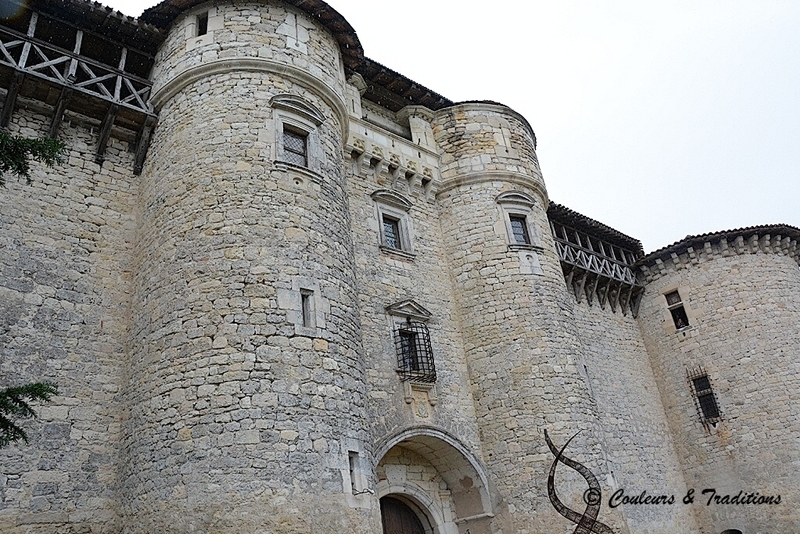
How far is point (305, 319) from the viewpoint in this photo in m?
8.71

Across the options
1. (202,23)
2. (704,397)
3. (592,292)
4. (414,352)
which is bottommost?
(704,397)

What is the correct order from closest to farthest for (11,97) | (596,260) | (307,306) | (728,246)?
(307,306), (11,97), (596,260), (728,246)

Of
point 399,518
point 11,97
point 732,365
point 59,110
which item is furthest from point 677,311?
point 11,97

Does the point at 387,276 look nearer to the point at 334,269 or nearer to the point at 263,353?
the point at 334,269

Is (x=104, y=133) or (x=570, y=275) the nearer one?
(x=104, y=133)

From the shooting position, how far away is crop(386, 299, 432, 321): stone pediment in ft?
37.6

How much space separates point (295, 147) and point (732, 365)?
12781 mm

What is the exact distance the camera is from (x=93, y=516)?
8.00m

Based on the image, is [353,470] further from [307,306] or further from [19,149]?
[19,149]

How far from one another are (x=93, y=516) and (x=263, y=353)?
9.63 ft

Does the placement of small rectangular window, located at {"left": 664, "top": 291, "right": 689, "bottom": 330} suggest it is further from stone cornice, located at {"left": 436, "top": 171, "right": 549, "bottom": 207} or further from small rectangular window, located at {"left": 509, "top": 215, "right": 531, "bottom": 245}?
small rectangular window, located at {"left": 509, "top": 215, "right": 531, "bottom": 245}

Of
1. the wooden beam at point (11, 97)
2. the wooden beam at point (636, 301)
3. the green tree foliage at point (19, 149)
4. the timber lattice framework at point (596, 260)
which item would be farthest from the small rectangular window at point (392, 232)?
the wooden beam at point (636, 301)

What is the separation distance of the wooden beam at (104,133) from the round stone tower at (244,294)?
0.72 m

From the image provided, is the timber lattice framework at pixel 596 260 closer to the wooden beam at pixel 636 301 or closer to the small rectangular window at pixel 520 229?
the wooden beam at pixel 636 301
